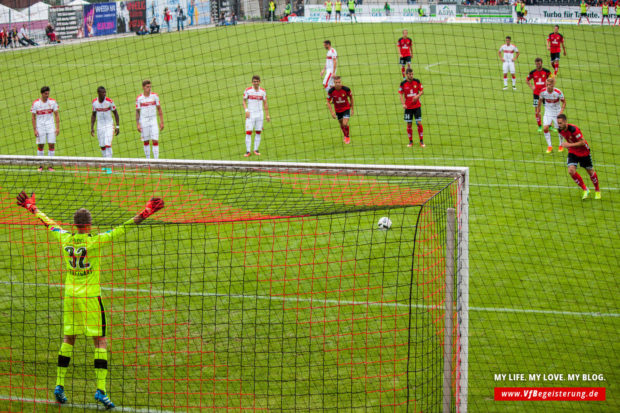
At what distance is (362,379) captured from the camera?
339 inches

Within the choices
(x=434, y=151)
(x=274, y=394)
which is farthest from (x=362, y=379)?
(x=434, y=151)

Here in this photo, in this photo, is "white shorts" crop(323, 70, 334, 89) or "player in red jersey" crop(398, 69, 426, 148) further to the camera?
"white shorts" crop(323, 70, 334, 89)

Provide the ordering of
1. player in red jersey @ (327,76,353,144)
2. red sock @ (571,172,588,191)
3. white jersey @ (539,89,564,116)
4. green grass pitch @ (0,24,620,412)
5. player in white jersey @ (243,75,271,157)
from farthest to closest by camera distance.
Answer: player in red jersey @ (327,76,353,144) → player in white jersey @ (243,75,271,157) → white jersey @ (539,89,564,116) → red sock @ (571,172,588,191) → green grass pitch @ (0,24,620,412)

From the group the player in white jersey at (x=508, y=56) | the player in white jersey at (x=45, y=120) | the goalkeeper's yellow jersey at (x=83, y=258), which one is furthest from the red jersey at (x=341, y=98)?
the goalkeeper's yellow jersey at (x=83, y=258)

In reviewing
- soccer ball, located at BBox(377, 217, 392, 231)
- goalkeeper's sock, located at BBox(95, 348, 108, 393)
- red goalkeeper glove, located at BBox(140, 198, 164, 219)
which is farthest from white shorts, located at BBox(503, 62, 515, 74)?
goalkeeper's sock, located at BBox(95, 348, 108, 393)

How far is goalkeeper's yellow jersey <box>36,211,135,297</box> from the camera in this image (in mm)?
7781

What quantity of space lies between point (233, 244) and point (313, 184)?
3.13 m

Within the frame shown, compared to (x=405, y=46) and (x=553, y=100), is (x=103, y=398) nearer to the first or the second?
(x=553, y=100)

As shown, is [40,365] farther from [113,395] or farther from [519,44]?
[519,44]

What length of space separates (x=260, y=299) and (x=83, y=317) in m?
3.35

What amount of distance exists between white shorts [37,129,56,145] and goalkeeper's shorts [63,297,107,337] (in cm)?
1182

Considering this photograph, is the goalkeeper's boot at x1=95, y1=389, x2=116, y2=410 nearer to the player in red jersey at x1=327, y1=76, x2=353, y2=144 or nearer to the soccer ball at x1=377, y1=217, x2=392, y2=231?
the soccer ball at x1=377, y1=217, x2=392, y2=231

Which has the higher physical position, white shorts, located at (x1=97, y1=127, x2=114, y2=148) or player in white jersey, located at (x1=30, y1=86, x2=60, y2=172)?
player in white jersey, located at (x1=30, y1=86, x2=60, y2=172)

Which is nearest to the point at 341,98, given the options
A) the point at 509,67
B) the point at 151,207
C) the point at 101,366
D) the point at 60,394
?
the point at 509,67
